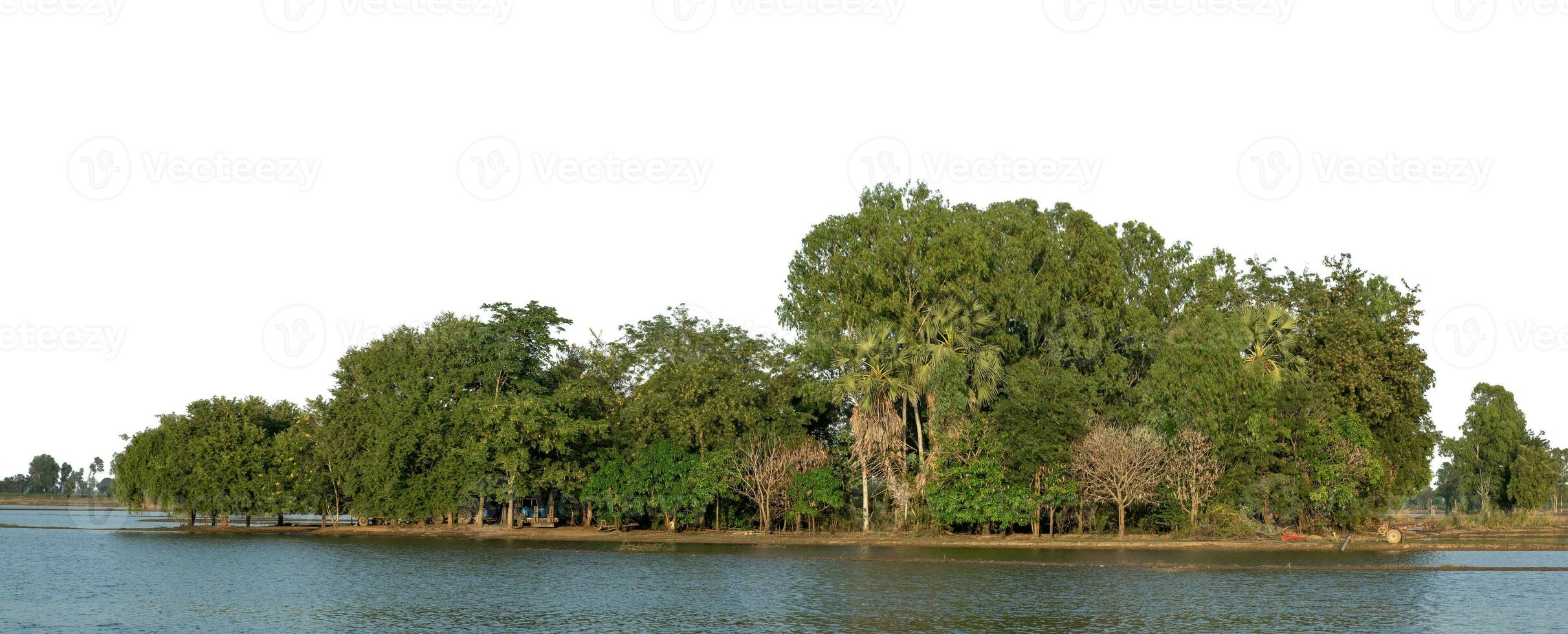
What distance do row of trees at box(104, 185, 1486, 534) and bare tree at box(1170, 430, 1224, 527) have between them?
151 mm

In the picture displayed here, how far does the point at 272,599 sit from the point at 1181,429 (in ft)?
137

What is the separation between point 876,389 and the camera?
60.8m

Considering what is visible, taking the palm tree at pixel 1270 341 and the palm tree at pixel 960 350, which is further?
the palm tree at pixel 960 350

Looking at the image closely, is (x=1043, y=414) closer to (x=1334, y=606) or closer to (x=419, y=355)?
(x=1334, y=606)

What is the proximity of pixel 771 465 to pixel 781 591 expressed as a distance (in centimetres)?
2578

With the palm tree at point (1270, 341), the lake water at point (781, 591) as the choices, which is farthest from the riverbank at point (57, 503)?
the palm tree at point (1270, 341)

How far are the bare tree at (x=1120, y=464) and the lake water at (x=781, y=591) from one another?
5004 mm

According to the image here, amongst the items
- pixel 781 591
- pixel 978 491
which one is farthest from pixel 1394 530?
pixel 781 591

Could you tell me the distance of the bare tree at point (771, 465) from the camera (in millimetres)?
64625

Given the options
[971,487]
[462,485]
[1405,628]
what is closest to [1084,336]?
[971,487]

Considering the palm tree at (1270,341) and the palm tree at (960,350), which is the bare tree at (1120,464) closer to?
the palm tree at (960,350)

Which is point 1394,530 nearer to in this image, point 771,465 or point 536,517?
point 771,465

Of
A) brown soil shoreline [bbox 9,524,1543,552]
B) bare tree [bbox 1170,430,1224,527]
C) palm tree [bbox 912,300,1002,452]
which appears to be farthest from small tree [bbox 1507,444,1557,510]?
palm tree [bbox 912,300,1002,452]

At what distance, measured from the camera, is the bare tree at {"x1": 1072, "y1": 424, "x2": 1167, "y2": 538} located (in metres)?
55.6
